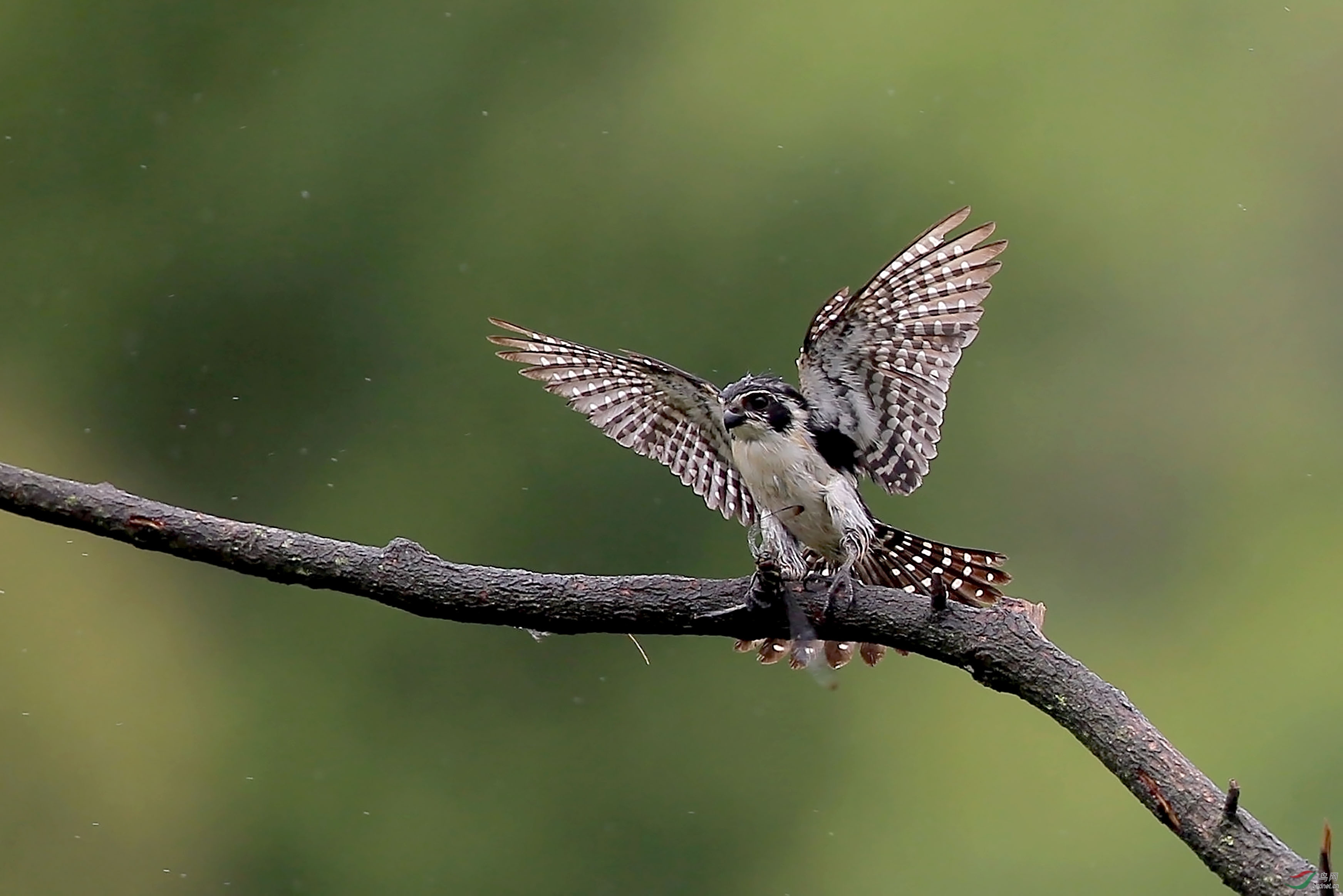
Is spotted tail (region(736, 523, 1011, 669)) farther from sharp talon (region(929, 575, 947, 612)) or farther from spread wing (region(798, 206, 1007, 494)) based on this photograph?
sharp talon (region(929, 575, 947, 612))

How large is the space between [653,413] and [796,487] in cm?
86

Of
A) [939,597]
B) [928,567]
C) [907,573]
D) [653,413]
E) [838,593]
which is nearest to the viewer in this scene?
[939,597]

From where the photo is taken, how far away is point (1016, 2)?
23.3m

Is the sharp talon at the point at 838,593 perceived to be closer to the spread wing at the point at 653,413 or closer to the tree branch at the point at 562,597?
the tree branch at the point at 562,597

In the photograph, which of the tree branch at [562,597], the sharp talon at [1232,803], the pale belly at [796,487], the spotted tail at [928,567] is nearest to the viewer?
the sharp talon at [1232,803]

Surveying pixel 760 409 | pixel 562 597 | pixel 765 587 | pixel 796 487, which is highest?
pixel 760 409

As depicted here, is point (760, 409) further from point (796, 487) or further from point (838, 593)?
point (838, 593)

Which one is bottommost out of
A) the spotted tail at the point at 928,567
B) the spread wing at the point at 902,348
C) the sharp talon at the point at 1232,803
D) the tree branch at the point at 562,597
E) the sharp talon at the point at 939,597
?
the tree branch at the point at 562,597

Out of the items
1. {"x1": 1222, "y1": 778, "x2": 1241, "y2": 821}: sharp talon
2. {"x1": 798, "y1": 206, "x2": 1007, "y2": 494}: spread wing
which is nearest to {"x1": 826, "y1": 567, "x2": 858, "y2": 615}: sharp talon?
{"x1": 1222, "y1": 778, "x2": 1241, "y2": 821}: sharp talon

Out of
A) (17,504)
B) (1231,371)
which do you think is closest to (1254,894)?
(17,504)

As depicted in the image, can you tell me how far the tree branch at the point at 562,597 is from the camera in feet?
12.6

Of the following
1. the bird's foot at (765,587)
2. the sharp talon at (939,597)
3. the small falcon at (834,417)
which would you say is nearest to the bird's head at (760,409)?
the small falcon at (834,417)

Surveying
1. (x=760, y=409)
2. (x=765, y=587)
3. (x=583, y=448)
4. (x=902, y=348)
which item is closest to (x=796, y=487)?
(x=760, y=409)

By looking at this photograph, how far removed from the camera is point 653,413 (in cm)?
610
